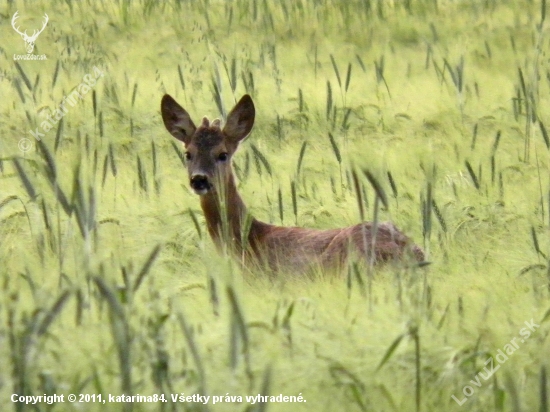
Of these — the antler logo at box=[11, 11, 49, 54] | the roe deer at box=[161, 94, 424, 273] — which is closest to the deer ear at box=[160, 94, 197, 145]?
the roe deer at box=[161, 94, 424, 273]

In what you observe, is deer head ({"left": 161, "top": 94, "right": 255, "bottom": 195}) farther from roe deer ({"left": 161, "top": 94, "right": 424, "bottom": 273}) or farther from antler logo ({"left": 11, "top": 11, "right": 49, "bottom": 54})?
antler logo ({"left": 11, "top": 11, "right": 49, "bottom": 54})

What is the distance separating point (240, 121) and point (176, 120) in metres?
0.33

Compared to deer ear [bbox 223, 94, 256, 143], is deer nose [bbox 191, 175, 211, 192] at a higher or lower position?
lower

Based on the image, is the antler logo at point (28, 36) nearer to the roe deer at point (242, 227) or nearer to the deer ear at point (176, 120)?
the deer ear at point (176, 120)

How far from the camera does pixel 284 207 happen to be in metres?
5.37

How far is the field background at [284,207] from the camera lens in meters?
2.80

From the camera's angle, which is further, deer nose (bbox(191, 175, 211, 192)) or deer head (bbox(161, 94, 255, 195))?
deer head (bbox(161, 94, 255, 195))

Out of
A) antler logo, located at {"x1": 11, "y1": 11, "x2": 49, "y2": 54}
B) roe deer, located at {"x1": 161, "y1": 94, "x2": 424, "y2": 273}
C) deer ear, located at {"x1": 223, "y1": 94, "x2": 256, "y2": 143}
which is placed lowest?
roe deer, located at {"x1": 161, "y1": 94, "x2": 424, "y2": 273}

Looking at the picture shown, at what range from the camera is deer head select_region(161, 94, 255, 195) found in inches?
200

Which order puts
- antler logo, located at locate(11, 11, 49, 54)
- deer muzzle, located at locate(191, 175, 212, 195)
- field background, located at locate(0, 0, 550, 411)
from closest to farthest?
field background, located at locate(0, 0, 550, 411) < deer muzzle, located at locate(191, 175, 212, 195) < antler logo, located at locate(11, 11, 49, 54)

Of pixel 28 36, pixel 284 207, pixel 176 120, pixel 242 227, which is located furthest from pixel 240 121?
pixel 28 36

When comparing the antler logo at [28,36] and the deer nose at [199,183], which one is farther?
the antler logo at [28,36]

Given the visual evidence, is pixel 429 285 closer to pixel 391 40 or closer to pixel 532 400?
pixel 532 400

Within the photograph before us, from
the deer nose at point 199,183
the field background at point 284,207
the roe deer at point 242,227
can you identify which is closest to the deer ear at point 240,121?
the roe deer at point 242,227
